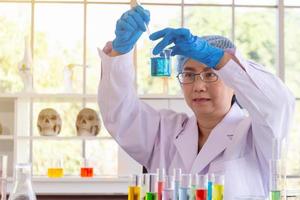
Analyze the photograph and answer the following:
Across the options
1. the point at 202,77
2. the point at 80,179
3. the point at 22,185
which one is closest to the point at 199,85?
the point at 202,77

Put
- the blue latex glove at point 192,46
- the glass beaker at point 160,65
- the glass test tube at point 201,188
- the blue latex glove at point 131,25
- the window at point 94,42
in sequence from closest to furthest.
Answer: the glass test tube at point 201,188 < the blue latex glove at point 192,46 < the blue latex glove at point 131,25 < the glass beaker at point 160,65 < the window at point 94,42

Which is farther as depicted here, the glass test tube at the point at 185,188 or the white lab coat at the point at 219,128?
the white lab coat at the point at 219,128

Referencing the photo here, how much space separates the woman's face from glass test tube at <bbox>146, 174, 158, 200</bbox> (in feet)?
1.55

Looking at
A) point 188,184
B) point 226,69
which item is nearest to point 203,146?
point 226,69

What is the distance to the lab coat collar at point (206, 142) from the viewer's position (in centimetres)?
182

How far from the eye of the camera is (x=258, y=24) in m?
4.32

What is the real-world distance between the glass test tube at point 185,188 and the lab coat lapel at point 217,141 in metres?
0.43

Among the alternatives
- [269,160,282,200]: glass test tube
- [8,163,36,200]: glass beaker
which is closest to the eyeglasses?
[269,160,282,200]: glass test tube

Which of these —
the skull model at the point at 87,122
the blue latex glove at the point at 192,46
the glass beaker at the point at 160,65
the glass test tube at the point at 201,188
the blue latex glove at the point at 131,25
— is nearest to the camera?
the glass test tube at the point at 201,188

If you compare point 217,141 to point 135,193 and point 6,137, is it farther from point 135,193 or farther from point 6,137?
point 6,137

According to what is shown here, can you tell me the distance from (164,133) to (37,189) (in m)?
1.97

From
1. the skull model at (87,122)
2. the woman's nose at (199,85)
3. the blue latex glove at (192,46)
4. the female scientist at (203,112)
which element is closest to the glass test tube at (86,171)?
the skull model at (87,122)

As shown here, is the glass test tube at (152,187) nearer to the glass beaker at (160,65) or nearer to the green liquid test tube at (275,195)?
the green liquid test tube at (275,195)

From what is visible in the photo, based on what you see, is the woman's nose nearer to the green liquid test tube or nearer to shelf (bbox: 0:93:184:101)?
the green liquid test tube
